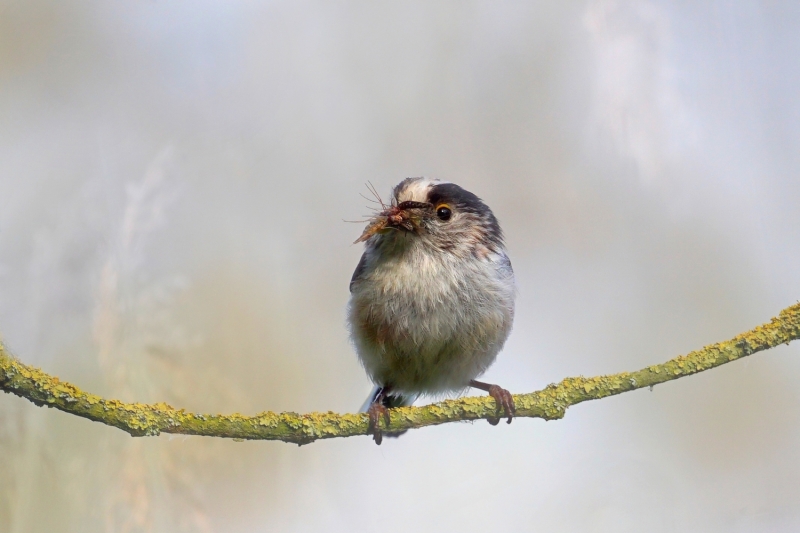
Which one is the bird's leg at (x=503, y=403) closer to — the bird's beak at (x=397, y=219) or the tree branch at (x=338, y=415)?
the tree branch at (x=338, y=415)

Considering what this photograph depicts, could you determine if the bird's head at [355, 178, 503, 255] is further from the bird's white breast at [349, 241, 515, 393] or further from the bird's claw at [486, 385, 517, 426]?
the bird's claw at [486, 385, 517, 426]

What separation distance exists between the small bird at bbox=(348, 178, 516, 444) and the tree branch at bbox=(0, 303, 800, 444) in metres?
0.19

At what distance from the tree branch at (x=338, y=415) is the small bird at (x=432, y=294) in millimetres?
187

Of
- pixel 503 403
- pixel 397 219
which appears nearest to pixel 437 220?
pixel 397 219

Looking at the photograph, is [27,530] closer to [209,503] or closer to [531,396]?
[209,503]

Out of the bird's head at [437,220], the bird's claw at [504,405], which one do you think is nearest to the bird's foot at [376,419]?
the bird's claw at [504,405]

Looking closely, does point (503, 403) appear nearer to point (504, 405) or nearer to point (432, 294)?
point (504, 405)

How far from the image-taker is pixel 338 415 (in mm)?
659

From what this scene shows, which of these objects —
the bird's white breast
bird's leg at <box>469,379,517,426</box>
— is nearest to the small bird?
the bird's white breast

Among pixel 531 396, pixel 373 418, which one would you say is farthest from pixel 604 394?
pixel 373 418

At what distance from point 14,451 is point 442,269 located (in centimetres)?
59

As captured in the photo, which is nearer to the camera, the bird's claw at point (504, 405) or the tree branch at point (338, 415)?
the tree branch at point (338, 415)

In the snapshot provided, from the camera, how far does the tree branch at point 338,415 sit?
53cm

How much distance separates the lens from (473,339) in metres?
0.95
